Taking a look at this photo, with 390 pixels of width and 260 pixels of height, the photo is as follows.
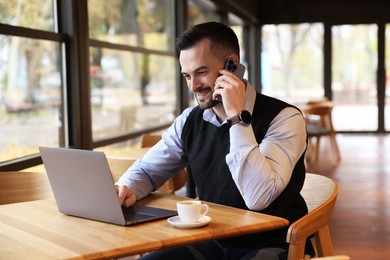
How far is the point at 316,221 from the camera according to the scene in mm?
1964

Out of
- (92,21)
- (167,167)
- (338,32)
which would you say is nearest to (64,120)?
(92,21)

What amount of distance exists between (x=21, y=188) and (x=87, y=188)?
0.97 m

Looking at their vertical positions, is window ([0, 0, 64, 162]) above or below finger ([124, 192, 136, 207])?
above

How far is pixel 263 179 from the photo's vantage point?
1873 mm

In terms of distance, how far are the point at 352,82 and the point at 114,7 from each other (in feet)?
27.0

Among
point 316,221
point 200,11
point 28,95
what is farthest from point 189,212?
point 200,11

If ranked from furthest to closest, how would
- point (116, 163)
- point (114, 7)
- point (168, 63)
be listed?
point (168, 63) < point (114, 7) < point (116, 163)

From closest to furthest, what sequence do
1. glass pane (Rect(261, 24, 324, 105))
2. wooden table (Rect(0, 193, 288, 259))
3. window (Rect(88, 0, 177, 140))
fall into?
1. wooden table (Rect(0, 193, 288, 259))
2. window (Rect(88, 0, 177, 140))
3. glass pane (Rect(261, 24, 324, 105))

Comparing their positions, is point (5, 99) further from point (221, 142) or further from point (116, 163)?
point (221, 142)

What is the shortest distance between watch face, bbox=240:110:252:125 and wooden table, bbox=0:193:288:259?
291 mm

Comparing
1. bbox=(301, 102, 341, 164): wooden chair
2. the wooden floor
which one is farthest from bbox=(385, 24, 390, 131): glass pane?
bbox=(301, 102, 341, 164): wooden chair

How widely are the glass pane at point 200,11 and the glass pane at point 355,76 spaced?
420 centimetres

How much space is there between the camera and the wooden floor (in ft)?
14.1

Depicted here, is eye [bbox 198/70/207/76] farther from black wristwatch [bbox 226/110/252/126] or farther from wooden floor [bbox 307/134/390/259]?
wooden floor [bbox 307/134/390/259]
